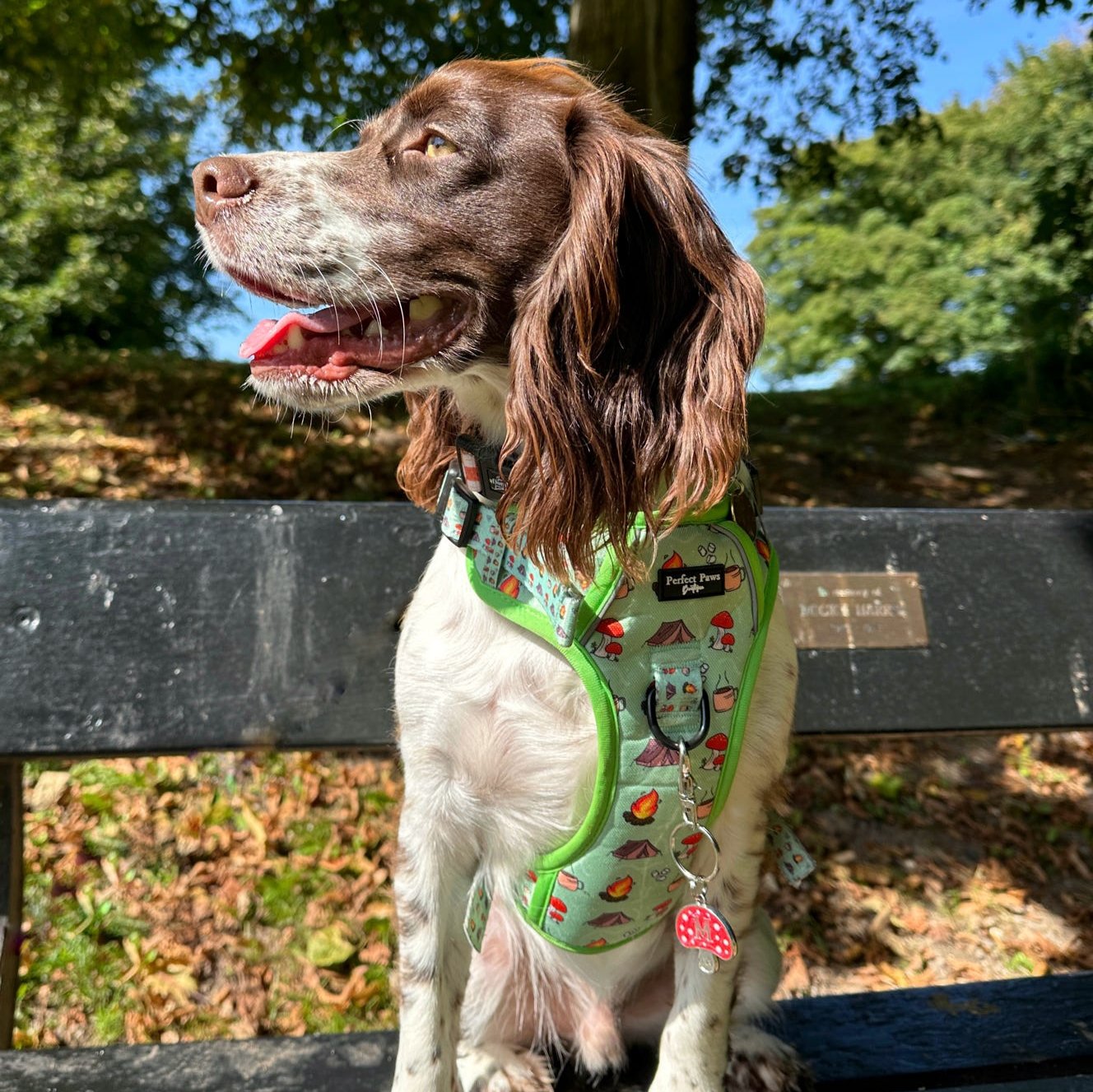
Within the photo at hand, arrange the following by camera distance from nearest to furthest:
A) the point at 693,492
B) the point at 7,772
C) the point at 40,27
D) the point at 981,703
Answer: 1. the point at 693,492
2. the point at 7,772
3. the point at 981,703
4. the point at 40,27

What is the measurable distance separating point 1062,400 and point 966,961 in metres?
8.69

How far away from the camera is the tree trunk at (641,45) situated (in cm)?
464

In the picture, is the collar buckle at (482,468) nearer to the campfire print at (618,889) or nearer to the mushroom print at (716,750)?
the mushroom print at (716,750)

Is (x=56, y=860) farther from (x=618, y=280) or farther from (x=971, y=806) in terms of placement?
(x=971, y=806)

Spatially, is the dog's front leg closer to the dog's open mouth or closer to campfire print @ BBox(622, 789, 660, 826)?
campfire print @ BBox(622, 789, 660, 826)

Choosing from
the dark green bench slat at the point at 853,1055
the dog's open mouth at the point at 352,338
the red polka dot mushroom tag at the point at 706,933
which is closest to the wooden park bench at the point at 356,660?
the dark green bench slat at the point at 853,1055

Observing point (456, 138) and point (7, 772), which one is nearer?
point (456, 138)

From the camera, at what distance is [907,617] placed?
2559 millimetres

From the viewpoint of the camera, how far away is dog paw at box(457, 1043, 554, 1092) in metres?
1.91

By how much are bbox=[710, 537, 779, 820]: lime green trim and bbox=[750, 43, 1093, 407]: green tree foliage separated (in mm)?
7452

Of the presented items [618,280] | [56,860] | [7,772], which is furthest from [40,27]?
[618,280]

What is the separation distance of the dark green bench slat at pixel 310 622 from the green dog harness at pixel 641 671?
2.43 ft

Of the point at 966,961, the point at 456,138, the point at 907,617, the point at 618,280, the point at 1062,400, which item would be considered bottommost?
the point at 966,961

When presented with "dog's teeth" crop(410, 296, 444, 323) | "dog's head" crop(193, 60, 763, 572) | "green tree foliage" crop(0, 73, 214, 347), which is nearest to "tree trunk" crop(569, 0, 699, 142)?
"dog's head" crop(193, 60, 763, 572)
